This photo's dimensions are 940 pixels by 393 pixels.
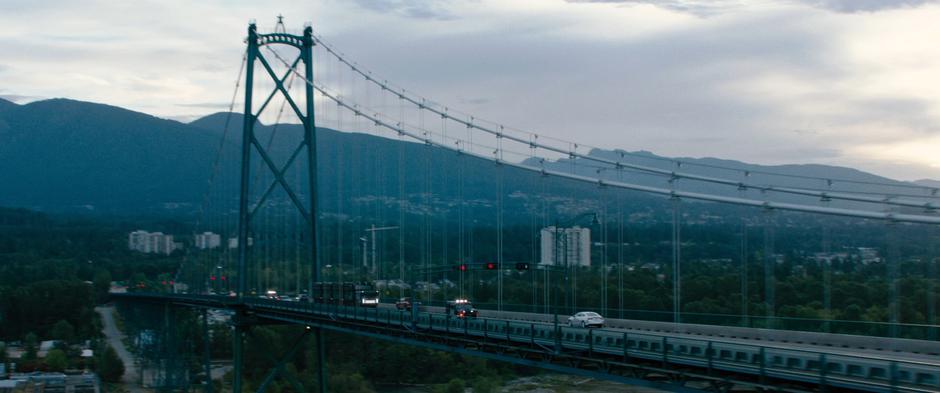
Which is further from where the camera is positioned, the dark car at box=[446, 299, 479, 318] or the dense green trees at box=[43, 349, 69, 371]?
the dense green trees at box=[43, 349, 69, 371]

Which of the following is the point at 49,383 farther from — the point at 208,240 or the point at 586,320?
the point at 586,320

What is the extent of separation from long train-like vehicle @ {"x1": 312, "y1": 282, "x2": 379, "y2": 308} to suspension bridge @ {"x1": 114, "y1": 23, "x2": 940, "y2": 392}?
0.26m

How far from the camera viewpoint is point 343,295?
52.0 m

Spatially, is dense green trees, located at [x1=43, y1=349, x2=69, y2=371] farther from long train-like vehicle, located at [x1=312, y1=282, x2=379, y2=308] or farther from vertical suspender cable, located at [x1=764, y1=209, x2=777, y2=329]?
vertical suspender cable, located at [x1=764, y1=209, x2=777, y2=329]

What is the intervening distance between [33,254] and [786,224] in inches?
5882

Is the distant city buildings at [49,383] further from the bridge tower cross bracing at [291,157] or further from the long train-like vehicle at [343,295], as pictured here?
the long train-like vehicle at [343,295]

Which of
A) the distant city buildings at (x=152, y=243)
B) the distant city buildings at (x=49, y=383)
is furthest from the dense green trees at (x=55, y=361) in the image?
the distant city buildings at (x=152, y=243)

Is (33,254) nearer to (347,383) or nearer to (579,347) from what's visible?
(347,383)

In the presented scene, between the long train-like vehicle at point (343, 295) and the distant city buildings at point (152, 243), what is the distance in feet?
428

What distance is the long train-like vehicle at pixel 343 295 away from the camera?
51000 mm

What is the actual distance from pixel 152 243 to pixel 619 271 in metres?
144

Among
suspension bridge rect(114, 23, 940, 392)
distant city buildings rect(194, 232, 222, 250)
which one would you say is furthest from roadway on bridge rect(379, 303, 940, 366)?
distant city buildings rect(194, 232, 222, 250)

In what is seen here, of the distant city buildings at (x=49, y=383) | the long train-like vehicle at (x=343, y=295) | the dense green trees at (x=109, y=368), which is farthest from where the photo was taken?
the dense green trees at (x=109, y=368)

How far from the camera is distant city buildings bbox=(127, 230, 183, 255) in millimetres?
181125
